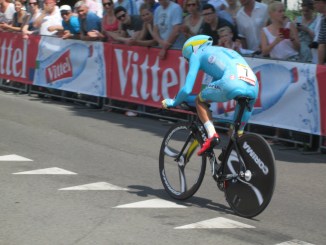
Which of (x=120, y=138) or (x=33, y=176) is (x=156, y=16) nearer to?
(x=120, y=138)

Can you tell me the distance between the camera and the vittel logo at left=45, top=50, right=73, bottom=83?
1500 cm

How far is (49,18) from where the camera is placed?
16062mm

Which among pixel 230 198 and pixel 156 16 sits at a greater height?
pixel 156 16

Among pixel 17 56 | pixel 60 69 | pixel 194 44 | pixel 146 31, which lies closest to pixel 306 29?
pixel 146 31

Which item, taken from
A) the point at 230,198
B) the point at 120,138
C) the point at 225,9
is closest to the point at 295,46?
the point at 225,9

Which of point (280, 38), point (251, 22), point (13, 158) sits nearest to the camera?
point (13, 158)

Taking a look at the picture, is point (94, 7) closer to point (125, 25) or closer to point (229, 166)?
point (125, 25)

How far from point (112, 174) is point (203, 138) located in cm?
189

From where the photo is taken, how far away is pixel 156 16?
12.7 meters

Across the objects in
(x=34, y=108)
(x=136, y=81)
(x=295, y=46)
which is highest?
(x=295, y=46)

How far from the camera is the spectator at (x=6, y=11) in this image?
18203 millimetres

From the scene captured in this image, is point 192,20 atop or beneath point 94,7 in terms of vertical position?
atop

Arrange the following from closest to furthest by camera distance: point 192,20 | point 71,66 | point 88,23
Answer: point 192,20
point 88,23
point 71,66

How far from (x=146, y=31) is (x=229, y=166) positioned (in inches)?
257
